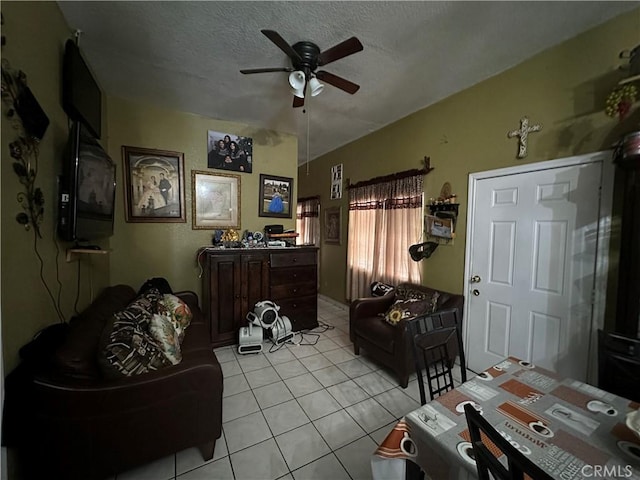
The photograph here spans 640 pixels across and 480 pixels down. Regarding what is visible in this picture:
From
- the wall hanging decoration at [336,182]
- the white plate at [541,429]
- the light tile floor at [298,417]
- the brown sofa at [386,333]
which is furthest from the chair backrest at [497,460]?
the wall hanging decoration at [336,182]

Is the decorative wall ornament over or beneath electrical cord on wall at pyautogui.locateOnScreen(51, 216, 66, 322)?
over

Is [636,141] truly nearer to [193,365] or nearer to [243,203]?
[193,365]

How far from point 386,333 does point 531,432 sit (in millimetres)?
1494

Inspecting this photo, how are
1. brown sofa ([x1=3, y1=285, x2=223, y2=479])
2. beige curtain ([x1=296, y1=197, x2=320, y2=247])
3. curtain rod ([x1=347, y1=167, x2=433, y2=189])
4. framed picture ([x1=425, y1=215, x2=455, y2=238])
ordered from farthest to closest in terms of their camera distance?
beige curtain ([x1=296, y1=197, x2=320, y2=247]) → curtain rod ([x1=347, y1=167, x2=433, y2=189]) → framed picture ([x1=425, y1=215, x2=455, y2=238]) → brown sofa ([x1=3, y1=285, x2=223, y2=479])

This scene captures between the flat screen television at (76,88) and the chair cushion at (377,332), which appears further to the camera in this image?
the chair cushion at (377,332)

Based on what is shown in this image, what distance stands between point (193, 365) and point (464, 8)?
2793 millimetres

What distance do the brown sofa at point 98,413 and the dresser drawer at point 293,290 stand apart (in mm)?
1595

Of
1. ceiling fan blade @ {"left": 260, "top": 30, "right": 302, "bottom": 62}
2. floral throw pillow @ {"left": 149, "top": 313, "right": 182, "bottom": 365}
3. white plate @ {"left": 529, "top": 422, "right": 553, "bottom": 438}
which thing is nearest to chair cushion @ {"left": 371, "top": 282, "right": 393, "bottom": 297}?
white plate @ {"left": 529, "top": 422, "right": 553, "bottom": 438}

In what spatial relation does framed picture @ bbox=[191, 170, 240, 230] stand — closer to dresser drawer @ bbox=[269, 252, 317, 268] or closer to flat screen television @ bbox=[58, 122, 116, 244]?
dresser drawer @ bbox=[269, 252, 317, 268]

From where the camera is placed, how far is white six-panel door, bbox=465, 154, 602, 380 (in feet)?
5.98

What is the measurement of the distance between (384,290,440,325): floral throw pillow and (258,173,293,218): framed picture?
83.3 inches

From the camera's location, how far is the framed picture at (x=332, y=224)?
4.47m

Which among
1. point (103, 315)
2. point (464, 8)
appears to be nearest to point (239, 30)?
point (464, 8)

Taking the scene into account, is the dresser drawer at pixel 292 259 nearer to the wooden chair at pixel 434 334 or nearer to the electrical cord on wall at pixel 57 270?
the electrical cord on wall at pixel 57 270
